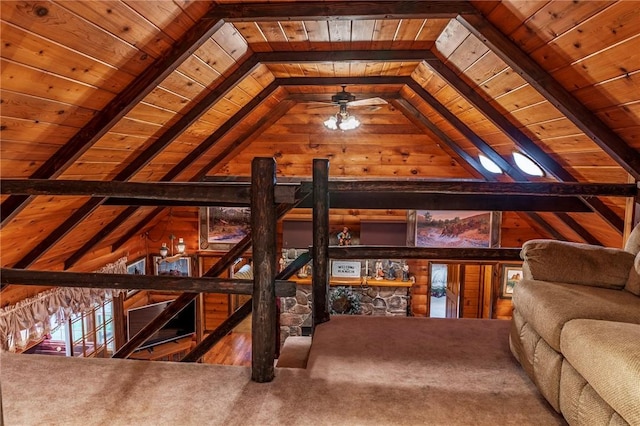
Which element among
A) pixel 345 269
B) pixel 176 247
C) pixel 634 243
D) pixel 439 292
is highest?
pixel 634 243

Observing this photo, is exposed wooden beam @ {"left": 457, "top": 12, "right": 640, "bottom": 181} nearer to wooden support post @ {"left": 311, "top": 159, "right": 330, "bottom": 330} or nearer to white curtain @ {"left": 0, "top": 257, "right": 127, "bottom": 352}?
wooden support post @ {"left": 311, "top": 159, "right": 330, "bottom": 330}

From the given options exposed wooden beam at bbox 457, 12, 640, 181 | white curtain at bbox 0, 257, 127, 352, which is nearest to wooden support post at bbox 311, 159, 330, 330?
exposed wooden beam at bbox 457, 12, 640, 181

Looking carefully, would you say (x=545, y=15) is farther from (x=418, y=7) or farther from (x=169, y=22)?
(x=169, y=22)

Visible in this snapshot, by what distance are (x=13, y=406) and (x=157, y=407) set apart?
0.58m

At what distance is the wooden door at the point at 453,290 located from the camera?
8.56 m

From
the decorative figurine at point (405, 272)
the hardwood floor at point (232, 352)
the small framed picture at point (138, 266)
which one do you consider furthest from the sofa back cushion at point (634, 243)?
the small framed picture at point (138, 266)

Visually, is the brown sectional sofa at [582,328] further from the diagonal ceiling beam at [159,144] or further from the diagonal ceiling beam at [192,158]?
the diagonal ceiling beam at [192,158]

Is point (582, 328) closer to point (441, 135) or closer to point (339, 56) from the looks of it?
point (339, 56)

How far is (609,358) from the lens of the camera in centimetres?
134

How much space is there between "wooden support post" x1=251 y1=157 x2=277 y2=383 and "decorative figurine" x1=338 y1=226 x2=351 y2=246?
17.6 ft

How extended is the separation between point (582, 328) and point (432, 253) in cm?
119

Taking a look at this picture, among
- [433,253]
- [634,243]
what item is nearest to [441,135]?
[433,253]

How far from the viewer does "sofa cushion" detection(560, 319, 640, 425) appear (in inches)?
48.8

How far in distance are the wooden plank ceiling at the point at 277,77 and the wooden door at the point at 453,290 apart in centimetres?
373
